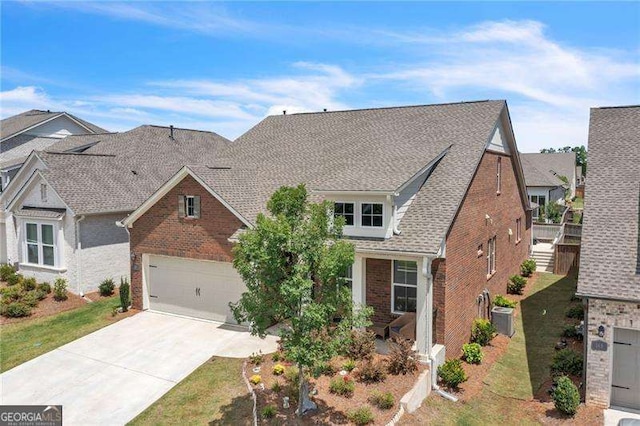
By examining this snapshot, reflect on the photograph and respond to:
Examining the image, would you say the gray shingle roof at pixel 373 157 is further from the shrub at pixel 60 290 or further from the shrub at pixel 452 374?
the shrub at pixel 60 290

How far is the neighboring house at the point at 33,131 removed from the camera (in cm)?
3491

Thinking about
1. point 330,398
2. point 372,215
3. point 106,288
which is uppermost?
point 372,215

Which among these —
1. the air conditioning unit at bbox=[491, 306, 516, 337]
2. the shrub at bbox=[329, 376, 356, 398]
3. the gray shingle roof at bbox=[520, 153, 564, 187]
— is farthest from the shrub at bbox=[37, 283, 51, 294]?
the gray shingle roof at bbox=[520, 153, 564, 187]

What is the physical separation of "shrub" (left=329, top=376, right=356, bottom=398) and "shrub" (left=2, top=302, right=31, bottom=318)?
14.7m

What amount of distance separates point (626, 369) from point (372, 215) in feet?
26.0

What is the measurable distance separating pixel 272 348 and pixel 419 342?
4.71m

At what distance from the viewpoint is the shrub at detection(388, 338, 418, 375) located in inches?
496

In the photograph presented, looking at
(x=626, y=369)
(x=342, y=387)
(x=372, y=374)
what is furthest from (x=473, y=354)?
(x=342, y=387)

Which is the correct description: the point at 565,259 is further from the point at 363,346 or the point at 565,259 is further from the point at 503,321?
the point at 363,346

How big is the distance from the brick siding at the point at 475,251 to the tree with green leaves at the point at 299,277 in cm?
506

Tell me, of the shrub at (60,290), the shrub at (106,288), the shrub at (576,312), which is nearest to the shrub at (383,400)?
the shrub at (576,312)

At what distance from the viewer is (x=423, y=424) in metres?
11.0

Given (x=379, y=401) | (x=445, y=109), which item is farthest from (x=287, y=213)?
(x=445, y=109)

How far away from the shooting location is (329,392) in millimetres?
11703
